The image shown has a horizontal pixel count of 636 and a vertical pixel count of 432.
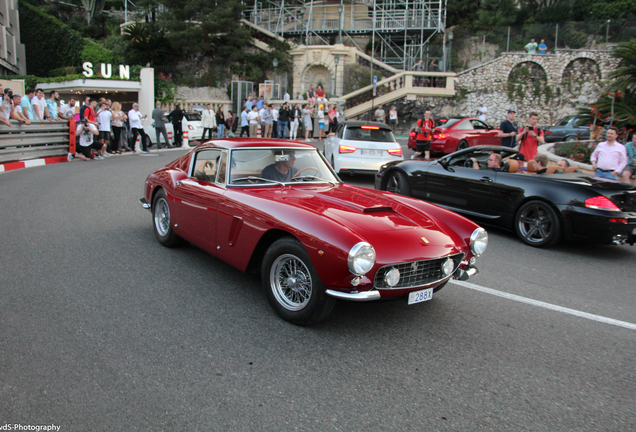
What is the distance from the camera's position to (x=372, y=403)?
2900 mm

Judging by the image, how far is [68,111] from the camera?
16516 millimetres

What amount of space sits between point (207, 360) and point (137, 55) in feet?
133

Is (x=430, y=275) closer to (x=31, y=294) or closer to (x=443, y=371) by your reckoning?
(x=443, y=371)

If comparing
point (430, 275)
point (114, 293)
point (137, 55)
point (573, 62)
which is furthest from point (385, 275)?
point (137, 55)

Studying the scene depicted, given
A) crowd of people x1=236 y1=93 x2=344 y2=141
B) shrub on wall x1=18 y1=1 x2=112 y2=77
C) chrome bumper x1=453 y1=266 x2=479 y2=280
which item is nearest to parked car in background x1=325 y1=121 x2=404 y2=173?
chrome bumper x1=453 y1=266 x2=479 y2=280

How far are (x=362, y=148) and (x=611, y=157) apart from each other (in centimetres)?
524

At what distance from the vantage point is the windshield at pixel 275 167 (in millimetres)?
4973

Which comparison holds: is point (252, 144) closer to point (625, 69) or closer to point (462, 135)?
point (625, 69)

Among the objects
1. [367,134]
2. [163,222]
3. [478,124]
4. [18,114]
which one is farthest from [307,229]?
[478,124]

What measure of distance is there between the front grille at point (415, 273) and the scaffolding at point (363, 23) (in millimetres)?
40013

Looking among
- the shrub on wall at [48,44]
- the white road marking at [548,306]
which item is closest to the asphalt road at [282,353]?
the white road marking at [548,306]

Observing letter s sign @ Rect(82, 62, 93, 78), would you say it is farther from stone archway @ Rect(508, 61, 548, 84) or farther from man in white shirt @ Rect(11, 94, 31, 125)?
stone archway @ Rect(508, 61, 548, 84)

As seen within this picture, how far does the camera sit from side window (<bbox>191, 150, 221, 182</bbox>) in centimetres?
516

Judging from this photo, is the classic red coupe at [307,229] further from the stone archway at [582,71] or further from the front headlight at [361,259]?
the stone archway at [582,71]
